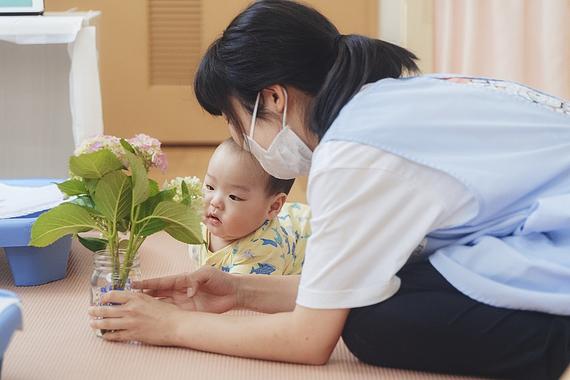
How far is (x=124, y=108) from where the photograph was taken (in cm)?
384

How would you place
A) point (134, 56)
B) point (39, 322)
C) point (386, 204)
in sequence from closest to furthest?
point (386, 204)
point (39, 322)
point (134, 56)

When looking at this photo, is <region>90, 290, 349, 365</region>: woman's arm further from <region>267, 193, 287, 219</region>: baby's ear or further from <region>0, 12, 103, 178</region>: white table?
<region>0, 12, 103, 178</region>: white table

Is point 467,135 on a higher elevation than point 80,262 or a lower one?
higher

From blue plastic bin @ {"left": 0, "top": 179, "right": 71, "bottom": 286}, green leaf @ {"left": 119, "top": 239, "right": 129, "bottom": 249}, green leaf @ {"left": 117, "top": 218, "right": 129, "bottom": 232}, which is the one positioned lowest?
blue plastic bin @ {"left": 0, "top": 179, "right": 71, "bottom": 286}

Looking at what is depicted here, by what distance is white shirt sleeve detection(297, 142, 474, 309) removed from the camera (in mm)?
1302

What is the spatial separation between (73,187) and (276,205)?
511 millimetres

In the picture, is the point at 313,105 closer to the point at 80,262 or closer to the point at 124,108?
the point at 80,262

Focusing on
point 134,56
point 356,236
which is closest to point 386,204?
point 356,236

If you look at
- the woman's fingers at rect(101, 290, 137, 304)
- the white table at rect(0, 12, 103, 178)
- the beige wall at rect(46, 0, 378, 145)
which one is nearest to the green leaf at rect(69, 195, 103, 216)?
the woman's fingers at rect(101, 290, 137, 304)

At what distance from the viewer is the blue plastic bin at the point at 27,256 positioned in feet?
6.19

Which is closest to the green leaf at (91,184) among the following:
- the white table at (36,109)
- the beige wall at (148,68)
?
the white table at (36,109)

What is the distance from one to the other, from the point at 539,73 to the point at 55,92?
1353 millimetres

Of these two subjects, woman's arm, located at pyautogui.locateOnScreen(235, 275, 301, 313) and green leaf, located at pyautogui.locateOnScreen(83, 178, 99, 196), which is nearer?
green leaf, located at pyautogui.locateOnScreen(83, 178, 99, 196)

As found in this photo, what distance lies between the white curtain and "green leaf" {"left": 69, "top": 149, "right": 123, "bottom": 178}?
1.54 meters
